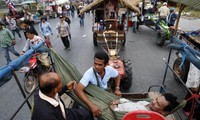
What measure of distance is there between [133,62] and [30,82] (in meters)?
3.95

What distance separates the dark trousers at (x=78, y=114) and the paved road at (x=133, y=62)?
6.88 feet

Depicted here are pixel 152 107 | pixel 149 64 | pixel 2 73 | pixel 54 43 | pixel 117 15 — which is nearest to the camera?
pixel 2 73

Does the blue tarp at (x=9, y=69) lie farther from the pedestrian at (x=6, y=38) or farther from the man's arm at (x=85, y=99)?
the pedestrian at (x=6, y=38)

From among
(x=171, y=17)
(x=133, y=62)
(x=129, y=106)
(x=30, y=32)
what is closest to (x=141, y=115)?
(x=129, y=106)

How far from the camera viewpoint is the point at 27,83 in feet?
16.3

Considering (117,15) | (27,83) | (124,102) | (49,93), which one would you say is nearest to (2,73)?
(49,93)

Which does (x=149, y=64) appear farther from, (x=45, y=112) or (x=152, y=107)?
(x=45, y=112)

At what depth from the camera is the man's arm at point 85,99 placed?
8.19ft

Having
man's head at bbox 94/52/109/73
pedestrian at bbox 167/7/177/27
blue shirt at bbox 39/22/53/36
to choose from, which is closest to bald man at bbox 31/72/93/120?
man's head at bbox 94/52/109/73

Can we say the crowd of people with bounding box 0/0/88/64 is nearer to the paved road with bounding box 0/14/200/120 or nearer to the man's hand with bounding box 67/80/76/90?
the paved road with bounding box 0/14/200/120

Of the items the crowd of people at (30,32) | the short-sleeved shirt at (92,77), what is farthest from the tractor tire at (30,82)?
the short-sleeved shirt at (92,77)

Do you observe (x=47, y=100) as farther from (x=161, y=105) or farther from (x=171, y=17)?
(x=171, y=17)

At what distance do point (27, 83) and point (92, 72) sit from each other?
9.76 ft

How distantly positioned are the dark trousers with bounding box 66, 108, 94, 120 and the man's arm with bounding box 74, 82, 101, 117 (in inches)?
3.5
